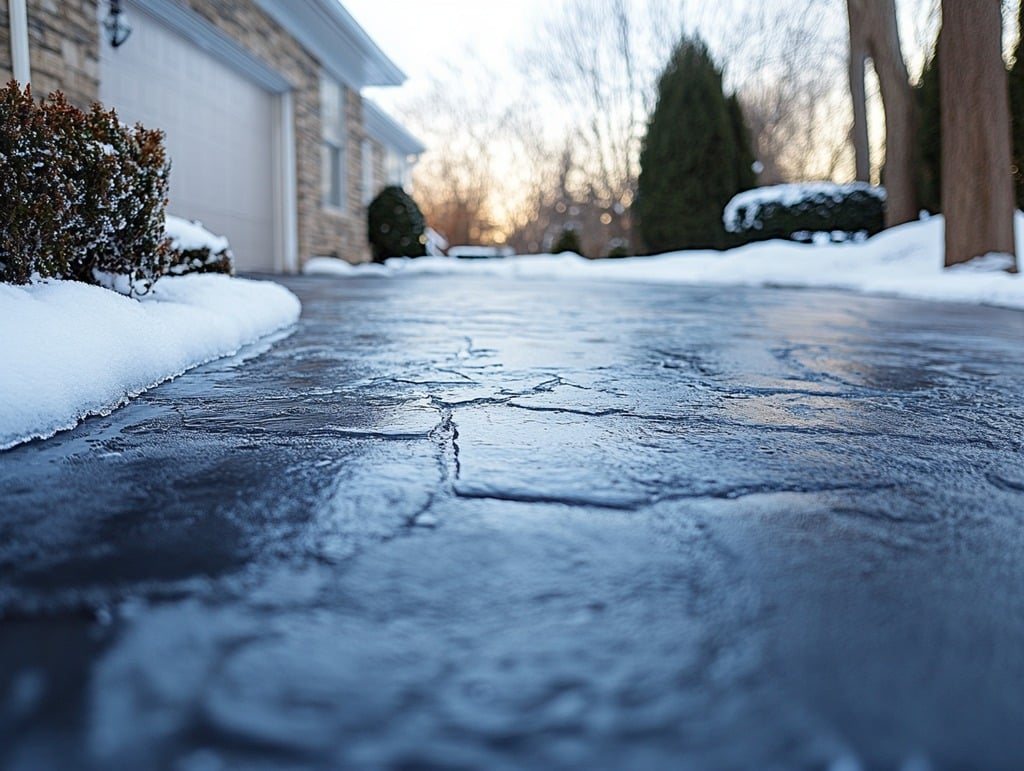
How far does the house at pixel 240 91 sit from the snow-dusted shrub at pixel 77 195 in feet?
10.0

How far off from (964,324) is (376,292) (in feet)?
13.3

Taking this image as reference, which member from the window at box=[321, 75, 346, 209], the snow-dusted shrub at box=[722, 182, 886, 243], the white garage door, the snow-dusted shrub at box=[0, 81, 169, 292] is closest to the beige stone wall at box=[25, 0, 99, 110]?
the white garage door

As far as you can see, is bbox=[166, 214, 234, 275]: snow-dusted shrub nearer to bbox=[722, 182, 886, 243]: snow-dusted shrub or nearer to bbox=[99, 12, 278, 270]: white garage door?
bbox=[99, 12, 278, 270]: white garage door

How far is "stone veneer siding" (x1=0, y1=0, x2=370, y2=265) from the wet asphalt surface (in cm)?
452

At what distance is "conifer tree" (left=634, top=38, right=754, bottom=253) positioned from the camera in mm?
11703

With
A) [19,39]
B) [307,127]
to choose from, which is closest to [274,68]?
[307,127]

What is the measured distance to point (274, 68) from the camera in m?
8.46

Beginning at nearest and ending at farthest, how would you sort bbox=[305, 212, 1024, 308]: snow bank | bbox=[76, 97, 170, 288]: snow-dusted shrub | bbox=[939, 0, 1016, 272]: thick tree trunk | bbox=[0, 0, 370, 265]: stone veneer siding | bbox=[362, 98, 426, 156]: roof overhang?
bbox=[76, 97, 170, 288]: snow-dusted shrub → bbox=[0, 0, 370, 265]: stone veneer siding → bbox=[305, 212, 1024, 308]: snow bank → bbox=[939, 0, 1016, 272]: thick tree trunk → bbox=[362, 98, 426, 156]: roof overhang

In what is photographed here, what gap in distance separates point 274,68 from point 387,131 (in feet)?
19.4

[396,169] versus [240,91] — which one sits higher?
[396,169]

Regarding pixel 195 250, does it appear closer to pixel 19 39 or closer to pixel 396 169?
pixel 19 39

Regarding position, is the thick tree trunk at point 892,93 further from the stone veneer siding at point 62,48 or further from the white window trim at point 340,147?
the stone veneer siding at point 62,48

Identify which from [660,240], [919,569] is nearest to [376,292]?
[919,569]

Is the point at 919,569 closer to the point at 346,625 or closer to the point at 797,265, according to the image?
the point at 346,625
